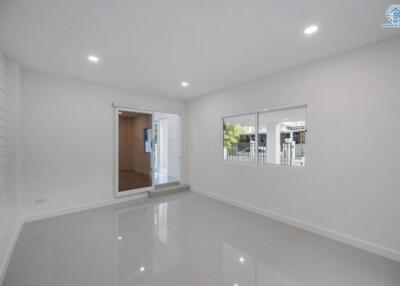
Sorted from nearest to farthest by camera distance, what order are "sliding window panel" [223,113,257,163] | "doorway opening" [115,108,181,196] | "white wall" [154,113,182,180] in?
"sliding window panel" [223,113,257,163] < "doorway opening" [115,108,181,196] < "white wall" [154,113,182,180]

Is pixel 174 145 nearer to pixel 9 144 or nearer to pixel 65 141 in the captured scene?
pixel 65 141

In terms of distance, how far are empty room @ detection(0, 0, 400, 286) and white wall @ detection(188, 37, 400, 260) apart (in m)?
→ 0.02

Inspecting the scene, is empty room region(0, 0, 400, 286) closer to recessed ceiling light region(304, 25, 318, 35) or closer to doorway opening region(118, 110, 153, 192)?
recessed ceiling light region(304, 25, 318, 35)

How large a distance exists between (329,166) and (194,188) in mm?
3323

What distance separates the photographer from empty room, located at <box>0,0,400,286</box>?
5.96 ft

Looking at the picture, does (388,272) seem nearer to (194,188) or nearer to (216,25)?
(216,25)

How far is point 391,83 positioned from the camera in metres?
2.11

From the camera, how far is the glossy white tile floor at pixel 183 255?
1.79m

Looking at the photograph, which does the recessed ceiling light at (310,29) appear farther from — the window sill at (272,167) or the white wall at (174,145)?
the white wall at (174,145)

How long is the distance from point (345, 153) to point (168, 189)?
3830 mm

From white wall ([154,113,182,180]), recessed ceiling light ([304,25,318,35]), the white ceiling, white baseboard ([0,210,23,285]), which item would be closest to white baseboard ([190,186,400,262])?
white wall ([154,113,182,180])

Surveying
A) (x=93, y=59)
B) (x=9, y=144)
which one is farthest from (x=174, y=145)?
(x=9, y=144)

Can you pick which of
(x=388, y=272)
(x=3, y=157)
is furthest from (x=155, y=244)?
(x=388, y=272)

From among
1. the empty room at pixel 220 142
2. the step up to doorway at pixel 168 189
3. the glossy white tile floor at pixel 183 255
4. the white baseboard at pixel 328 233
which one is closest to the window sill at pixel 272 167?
the empty room at pixel 220 142
